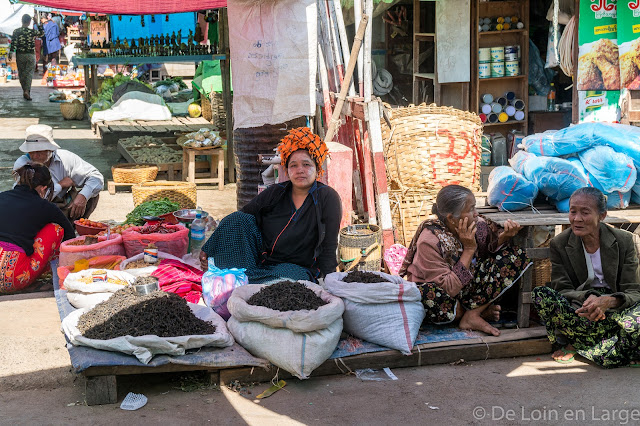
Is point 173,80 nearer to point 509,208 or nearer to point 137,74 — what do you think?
point 137,74

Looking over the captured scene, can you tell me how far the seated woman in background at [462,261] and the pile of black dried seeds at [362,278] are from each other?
0.25 meters

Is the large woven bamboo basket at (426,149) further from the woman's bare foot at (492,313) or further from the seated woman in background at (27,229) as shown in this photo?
the seated woman in background at (27,229)

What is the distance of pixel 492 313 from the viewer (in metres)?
4.25

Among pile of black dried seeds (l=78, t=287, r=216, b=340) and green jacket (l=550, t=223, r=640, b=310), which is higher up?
green jacket (l=550, t=223, r=640, b=310)

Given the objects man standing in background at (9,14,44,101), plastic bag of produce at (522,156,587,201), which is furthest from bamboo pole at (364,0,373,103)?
man standing in background at (9,14,44,101)

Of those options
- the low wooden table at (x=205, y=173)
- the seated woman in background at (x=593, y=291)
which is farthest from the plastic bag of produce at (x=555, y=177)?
the low wooden table at (x=205, y=173)

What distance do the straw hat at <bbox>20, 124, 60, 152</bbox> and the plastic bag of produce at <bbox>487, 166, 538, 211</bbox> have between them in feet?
11.5

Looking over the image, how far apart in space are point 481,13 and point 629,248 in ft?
17.2

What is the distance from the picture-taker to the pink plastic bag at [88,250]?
4.96 metres

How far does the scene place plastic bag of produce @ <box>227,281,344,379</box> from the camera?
11.8 ft

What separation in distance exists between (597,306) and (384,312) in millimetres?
1095

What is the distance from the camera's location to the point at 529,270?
4094 mm

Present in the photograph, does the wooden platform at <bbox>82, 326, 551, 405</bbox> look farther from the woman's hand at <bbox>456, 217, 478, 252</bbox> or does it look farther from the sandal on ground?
the woman's hand at <bbox>456, 217, 478, 252</bbox>

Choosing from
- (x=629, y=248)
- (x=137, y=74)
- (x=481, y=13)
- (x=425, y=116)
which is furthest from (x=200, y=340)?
(x=137, y=74)
